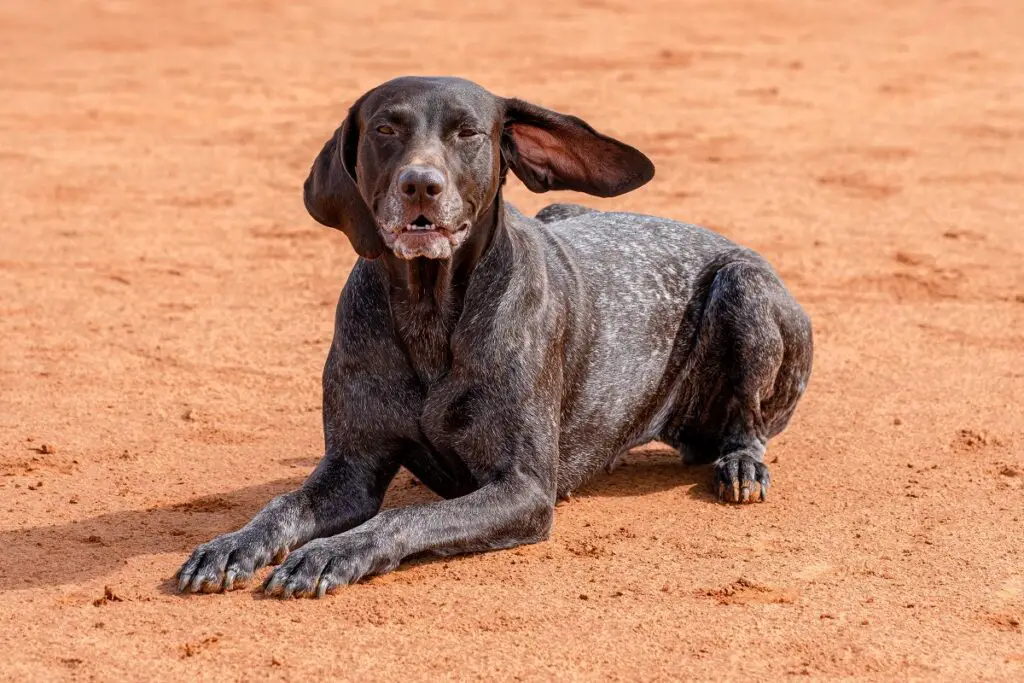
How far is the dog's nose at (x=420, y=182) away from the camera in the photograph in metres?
6.21

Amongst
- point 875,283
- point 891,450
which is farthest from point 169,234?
point 891,450

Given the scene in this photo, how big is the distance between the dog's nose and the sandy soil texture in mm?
1462

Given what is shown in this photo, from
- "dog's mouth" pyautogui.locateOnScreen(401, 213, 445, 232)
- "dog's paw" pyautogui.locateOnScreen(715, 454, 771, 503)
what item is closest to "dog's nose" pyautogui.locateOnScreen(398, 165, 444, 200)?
"dog's mouth" pyautogui.locateOnScreen(401, 213, 445, 232)

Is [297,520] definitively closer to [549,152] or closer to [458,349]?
[458,349]

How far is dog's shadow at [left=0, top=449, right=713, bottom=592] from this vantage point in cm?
636

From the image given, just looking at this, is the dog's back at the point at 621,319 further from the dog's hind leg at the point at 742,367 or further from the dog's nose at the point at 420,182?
the dog's nose at the point at 420,182

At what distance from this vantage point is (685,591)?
6.28 m

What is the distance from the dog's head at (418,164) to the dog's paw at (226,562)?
47.8 inches

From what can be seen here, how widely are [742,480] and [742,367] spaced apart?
686mm

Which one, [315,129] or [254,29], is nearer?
[315,129]

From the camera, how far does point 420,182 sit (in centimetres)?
621

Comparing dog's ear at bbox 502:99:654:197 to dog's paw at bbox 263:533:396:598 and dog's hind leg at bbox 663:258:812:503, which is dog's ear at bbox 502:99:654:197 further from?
dog's paw at bbox 263:533:396:598

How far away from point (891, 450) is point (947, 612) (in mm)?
2077

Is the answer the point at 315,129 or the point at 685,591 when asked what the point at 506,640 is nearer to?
the point at 685,591
